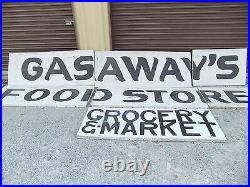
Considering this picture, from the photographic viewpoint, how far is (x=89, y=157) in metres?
2.18

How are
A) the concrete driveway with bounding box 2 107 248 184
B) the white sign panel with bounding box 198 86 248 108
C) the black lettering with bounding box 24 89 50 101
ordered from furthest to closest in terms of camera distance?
the black lettering with bounding box 24 89 50 101
the white sign panel with bounding box 198 86 248 108
the concrete driveway with bounding box 2 107 248 184

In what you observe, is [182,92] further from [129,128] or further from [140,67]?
[129,128]

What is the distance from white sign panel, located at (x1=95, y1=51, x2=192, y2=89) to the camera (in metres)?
3.35

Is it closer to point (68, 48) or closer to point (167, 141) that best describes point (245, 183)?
point (167, 141)

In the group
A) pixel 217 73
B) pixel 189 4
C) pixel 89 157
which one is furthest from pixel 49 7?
pixel 217 73

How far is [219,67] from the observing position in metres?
3.36

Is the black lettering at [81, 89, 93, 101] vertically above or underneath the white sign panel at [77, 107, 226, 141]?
above

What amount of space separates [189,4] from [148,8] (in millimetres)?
584

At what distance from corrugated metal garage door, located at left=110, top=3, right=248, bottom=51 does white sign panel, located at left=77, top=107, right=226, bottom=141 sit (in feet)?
4.04

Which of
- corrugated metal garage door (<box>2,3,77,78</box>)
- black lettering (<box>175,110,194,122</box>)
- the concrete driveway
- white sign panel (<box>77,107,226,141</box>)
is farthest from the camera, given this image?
corrugated metal garage door (<box>2,3,77,78</box>)

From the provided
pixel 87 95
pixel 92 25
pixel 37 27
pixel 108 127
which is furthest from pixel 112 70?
pixel 37 27

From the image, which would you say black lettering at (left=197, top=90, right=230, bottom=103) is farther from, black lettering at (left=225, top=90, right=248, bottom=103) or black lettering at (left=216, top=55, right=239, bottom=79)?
black lettering at (left=216, top=55, right=239, bottom=79)

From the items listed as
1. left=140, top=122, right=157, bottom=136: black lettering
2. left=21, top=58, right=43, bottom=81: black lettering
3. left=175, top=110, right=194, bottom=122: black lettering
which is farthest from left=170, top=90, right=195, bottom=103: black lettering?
left=21, top=58, right=43, bottom=81: black lettering

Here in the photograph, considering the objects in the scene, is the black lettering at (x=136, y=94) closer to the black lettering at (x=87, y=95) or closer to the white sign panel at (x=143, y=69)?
the white sign panel at (x=143, y=69)
